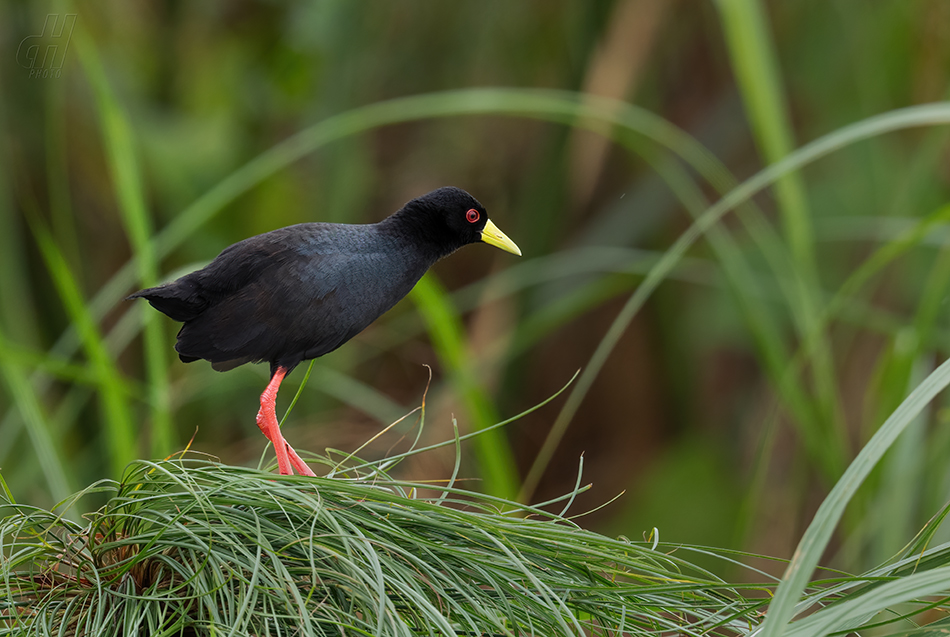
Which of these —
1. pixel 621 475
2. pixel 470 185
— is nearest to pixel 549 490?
pixel 621 475

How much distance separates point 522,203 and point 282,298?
273 cm

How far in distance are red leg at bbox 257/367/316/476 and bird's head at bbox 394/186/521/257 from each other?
28 centimetres

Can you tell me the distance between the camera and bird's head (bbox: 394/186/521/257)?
122 cm

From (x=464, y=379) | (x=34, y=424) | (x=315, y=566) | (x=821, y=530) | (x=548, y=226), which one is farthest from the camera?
(x=548, y=226)

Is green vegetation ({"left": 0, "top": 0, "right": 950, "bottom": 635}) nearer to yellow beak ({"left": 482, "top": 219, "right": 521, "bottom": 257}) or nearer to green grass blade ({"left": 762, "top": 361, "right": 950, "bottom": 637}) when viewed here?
yellow beak ({"left": 482, "top": 219, "right": 521, "bottom": 257})

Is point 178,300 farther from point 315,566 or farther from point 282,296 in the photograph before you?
point 315,566

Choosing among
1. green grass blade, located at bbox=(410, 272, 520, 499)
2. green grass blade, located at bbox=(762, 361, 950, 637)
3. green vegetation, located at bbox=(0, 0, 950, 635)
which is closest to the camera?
green grass blade, located at bbox=(762, 361, 950, 637)

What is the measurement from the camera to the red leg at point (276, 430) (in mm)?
1138

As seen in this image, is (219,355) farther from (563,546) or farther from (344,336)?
(563,546)

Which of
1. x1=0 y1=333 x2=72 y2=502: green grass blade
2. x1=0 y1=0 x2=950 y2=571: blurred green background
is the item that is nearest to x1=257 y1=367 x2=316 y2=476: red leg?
x1=0 y1=333 x2=72 y2=502: green grass blade

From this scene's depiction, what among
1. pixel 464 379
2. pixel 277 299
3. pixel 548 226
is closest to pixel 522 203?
pixel 548 226

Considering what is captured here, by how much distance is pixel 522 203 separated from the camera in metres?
3.77

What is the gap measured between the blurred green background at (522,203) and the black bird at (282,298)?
1477 mm

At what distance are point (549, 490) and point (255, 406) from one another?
168cm
